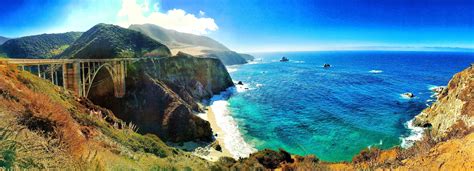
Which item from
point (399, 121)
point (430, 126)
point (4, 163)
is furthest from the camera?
point (399, 121)

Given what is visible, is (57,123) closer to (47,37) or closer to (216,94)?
(216,94)

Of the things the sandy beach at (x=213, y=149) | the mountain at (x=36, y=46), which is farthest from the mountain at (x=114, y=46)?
the sandy beach at (x=213, y=149)

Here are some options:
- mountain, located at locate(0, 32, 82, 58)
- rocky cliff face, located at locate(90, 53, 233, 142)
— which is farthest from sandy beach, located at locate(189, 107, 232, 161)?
mountain, located at locate(0, 32, 82, 58)

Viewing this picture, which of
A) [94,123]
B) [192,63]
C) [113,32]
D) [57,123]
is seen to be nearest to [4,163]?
[57,123]

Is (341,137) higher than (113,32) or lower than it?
lower

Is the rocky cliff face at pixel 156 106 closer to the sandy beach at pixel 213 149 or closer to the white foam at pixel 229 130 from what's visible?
the sandy beach at pixel 213 149
